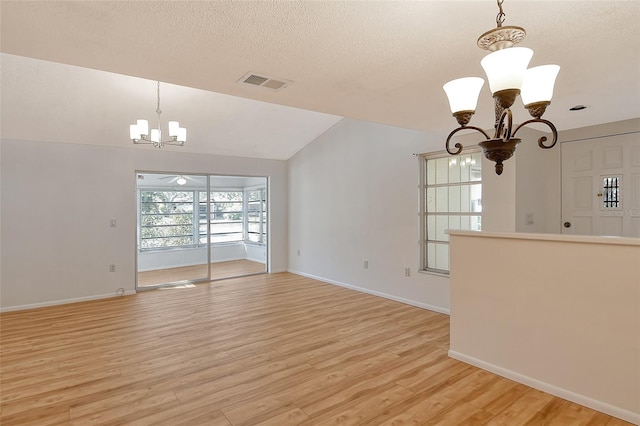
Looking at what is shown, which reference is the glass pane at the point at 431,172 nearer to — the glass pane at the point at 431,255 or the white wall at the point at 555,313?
the glass pane at the point at 431,255

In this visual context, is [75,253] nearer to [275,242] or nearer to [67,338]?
[67,338]

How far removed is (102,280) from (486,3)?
6085mm

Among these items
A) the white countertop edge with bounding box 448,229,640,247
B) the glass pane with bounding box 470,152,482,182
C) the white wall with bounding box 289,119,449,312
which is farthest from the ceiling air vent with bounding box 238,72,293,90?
the glass pane with bounding box 470,152,482,182

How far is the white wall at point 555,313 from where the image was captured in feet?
7.36

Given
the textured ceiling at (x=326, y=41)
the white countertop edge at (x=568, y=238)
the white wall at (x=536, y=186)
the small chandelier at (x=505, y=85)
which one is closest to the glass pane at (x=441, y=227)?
the white wall at (x=536, y=186)

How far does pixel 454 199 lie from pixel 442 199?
Answer: 0.18 m

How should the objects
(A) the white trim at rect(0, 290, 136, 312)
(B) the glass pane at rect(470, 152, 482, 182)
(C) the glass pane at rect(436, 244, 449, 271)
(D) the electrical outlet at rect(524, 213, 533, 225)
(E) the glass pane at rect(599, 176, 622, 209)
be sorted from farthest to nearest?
(A) the white trim at rect(0, 290, 136, 312) → (C) the glass pane at rect(436, 244, 449, 271) → (B) the glass pane at rect(470, 152, 482, 182) → (D) the electrical outlet at rect(524, 213, 533, 225) → (E) the glass pane at rect(599, 176, 622, 209)

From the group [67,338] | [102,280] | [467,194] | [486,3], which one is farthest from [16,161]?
[467,194]

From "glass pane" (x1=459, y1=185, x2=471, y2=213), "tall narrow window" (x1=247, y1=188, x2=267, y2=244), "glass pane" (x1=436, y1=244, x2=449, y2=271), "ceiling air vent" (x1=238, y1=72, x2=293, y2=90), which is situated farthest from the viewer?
"tall narrow window" (x1=247, y1=188, x2=267, y2=244)

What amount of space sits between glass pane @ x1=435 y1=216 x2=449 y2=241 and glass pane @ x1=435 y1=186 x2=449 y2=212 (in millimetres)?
126

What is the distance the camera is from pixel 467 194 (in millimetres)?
4379

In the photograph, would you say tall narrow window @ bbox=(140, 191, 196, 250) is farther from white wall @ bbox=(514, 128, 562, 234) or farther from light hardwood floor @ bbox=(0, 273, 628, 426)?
white wall @ bbox=(514, 128, 562, 234)

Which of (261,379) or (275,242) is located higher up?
(275,242)

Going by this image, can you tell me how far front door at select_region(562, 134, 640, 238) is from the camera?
3752mm
